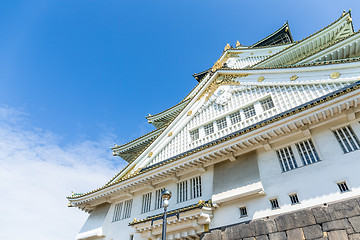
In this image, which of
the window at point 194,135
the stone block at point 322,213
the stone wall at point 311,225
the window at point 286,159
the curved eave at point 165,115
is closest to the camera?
the stone wall at point 311,225

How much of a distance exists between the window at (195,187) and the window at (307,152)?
18.5ft

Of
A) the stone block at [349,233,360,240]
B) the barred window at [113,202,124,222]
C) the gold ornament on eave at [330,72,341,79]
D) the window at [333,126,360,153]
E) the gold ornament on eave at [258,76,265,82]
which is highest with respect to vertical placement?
the gold ornament on eave at [258,76,265,82]

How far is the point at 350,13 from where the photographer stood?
15.3 meters

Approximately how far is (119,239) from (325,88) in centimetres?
1479

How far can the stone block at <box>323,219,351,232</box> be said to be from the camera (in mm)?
7699

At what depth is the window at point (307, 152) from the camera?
9938mm

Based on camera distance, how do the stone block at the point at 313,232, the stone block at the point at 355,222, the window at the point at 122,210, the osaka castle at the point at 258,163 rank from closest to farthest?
the stone block at the point at 355,222 → the stone block at the point at 313,232 → the osaka castle at the point at 258,163 → the window at the point at 122,210

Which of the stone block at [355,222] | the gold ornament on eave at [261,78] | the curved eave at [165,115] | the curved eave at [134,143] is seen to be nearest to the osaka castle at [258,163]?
the stone block at [355,222]

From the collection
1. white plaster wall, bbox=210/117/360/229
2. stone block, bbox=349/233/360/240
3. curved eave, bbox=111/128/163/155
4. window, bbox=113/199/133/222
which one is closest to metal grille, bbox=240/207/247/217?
white plaster wall, bbox=210/117/360/229

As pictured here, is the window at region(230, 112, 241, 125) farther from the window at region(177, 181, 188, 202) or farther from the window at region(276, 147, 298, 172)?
the window at region(177, 181, 188, 202)

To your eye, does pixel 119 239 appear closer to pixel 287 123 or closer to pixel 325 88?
pixel 287 123

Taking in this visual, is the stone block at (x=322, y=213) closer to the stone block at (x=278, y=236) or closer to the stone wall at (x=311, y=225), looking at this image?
the stone wall at (x=311, y=225)

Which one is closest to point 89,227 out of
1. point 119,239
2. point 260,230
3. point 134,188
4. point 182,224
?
point 119,239

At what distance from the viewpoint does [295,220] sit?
8.68 metres
